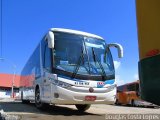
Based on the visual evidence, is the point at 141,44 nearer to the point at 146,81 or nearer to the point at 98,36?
the point at 146,81

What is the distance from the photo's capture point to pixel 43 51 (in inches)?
552

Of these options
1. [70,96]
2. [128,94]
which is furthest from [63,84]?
[128,94]

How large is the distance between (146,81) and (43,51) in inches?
467

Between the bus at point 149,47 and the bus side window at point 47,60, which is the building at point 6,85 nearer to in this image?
the bus side window at point 47,60

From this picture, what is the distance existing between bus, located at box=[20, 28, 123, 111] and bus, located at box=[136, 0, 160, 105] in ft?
31.9

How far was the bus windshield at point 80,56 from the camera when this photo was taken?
12516 millimetres

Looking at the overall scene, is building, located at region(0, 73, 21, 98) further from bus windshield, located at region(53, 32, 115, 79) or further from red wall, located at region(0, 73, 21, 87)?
bus windshield, located at region(53, 32, 115, 79)

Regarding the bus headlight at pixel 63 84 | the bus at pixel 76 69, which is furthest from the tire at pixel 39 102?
the bus headlight at pixel 63 84

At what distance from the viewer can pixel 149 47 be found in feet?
7.36

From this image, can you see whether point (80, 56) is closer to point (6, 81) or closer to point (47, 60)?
point (47, 60)

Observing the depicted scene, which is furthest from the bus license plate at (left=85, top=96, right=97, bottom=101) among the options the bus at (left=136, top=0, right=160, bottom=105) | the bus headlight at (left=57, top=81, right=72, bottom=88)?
the bus at (left=136, top=0, right=160, bottom=105)

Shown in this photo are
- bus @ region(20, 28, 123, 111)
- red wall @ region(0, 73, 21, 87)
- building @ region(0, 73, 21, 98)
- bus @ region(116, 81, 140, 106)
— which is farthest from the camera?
red wall @ region(0, 73, 21, 87)

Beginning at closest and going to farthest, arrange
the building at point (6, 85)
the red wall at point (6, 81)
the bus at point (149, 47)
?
1. the bus at point (149, 47)
2. the building at point (6, 85)
3. the red wall at point (6, 81)

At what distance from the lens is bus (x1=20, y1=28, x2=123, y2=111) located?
39.8 feet
